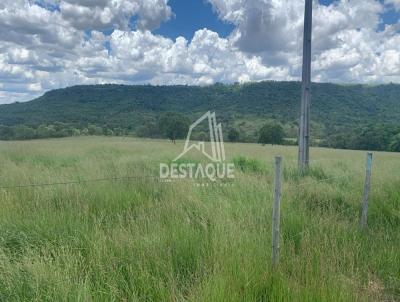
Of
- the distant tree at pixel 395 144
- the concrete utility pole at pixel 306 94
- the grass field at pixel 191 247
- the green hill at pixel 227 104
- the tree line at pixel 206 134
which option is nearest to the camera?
the grass field at pixel 191 247

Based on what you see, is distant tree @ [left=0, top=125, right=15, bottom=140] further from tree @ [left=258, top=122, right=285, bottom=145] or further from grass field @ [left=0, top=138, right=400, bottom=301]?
grass field @ [left=0, top=138, right=400, bottom=301]

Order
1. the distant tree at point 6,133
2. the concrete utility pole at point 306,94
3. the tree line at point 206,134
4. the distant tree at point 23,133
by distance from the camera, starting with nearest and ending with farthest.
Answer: the concrete utility pole at point 306,94
the distant tree at point 6,133
the distant tree at point 23,133
the tree line at point 206,134

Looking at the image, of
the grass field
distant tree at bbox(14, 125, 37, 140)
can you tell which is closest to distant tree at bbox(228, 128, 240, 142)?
distant tree at bbox(14, 125, 37, 140)

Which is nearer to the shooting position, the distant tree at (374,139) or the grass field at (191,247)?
the grass field at (191,247)

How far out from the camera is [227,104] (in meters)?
103

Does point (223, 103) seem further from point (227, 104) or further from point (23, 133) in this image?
point (23, 133)

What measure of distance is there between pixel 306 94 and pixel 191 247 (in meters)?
6.56

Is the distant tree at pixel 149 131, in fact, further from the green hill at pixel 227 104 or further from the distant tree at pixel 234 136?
the distant tree at pixel 234 136

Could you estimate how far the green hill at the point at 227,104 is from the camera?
73.2 m

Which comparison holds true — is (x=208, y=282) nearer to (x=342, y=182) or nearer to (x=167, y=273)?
(x=167, y=273)

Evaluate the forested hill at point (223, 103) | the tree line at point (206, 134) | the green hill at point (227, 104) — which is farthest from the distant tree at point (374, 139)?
the forested hill at point (223, 103)

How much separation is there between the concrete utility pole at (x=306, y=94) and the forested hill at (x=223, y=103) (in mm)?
58592

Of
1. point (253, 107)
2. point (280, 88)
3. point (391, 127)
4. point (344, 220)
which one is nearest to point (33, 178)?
point (344, 220)

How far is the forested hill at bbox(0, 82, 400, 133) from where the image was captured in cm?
7519
